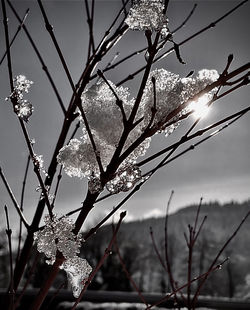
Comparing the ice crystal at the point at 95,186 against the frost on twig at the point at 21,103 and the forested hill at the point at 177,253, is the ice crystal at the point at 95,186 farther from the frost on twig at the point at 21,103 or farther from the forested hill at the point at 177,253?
the forested hill at the point at 177,253

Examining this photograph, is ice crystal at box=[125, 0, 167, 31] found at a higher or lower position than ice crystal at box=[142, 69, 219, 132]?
higher

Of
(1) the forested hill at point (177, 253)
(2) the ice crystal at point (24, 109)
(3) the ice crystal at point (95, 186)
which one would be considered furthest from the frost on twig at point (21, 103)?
(1) the forested hill at point (177, 253)

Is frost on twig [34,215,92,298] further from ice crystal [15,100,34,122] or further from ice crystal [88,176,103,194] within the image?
ice crystal [15,100,34,122]

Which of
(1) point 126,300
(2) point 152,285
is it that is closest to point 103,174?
(1) point 126,300

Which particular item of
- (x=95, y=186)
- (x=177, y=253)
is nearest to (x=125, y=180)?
(x=95, y=186)

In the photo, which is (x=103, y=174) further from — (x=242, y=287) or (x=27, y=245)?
(x=242, y=287)

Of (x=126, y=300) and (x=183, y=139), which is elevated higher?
(x=183, y=139)

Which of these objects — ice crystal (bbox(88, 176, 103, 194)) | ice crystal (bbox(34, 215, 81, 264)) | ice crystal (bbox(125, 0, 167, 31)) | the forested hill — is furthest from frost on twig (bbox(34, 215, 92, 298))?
the forested hill
